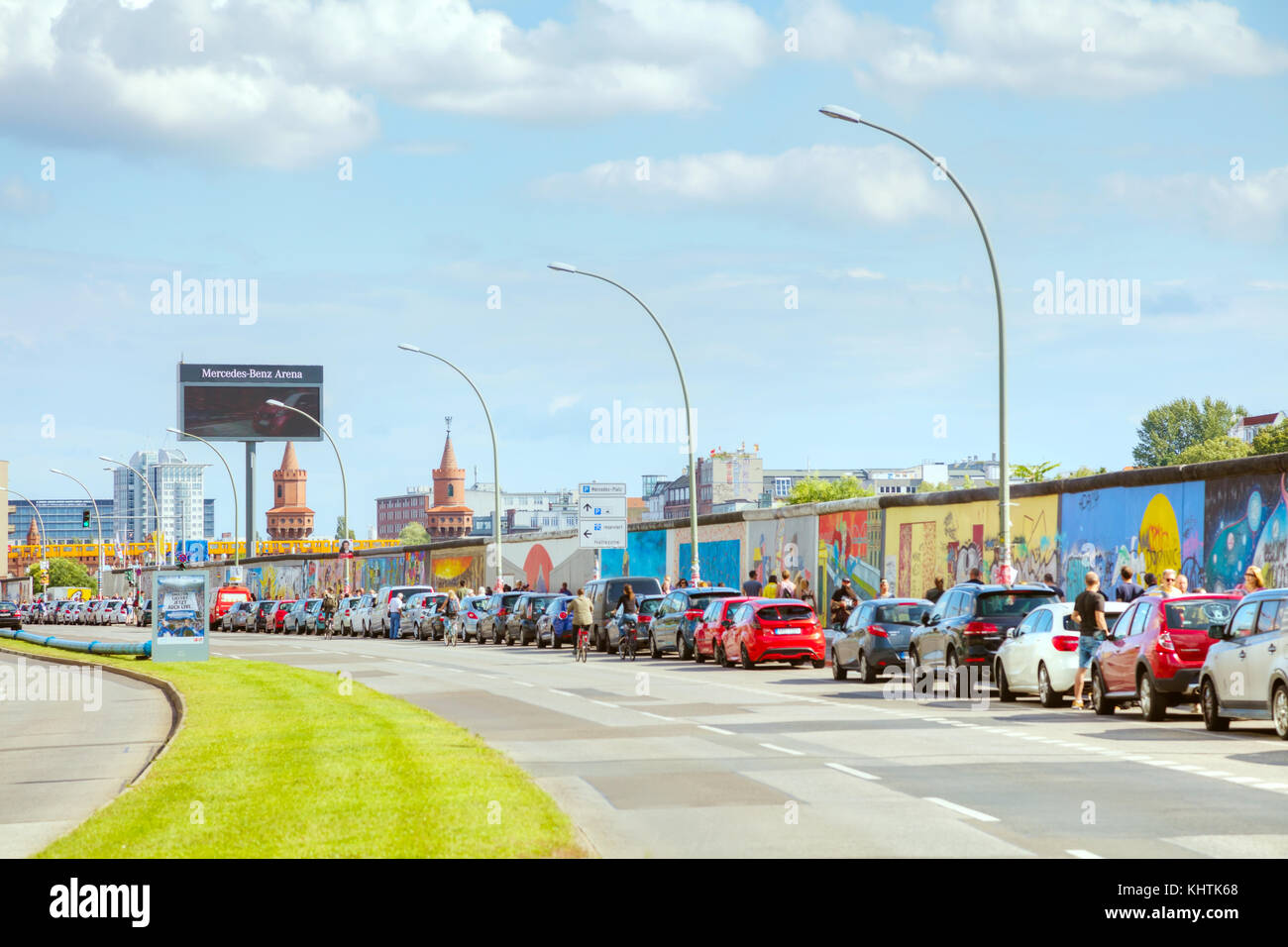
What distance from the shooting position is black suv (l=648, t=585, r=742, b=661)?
130 feet

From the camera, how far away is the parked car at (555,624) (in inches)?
1964

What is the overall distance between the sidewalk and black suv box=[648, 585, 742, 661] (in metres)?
11.7

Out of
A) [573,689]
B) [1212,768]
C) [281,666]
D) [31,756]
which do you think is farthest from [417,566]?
[1212,768]

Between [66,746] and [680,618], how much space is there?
20096mm

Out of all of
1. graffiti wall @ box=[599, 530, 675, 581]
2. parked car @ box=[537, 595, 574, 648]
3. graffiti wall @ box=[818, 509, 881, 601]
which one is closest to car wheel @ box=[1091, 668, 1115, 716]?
graffiti wall @ box=[818, 509, 881, 601]

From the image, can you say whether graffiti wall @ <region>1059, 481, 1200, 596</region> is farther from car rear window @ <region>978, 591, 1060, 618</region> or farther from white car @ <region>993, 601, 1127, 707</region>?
white car @ <region>993, 601, 1127, 707</region>

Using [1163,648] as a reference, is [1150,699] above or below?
below

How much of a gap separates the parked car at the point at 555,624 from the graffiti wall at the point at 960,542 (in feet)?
30.6

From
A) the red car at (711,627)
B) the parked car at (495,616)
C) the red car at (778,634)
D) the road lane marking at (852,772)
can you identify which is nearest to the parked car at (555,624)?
the parked car at (495,616)

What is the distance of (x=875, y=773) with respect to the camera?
50.6 ft

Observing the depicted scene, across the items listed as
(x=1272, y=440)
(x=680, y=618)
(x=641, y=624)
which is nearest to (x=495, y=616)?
(x=641, y=624)

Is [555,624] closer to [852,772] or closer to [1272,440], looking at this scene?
[852,772]

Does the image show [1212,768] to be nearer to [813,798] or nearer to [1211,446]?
[813,798]
